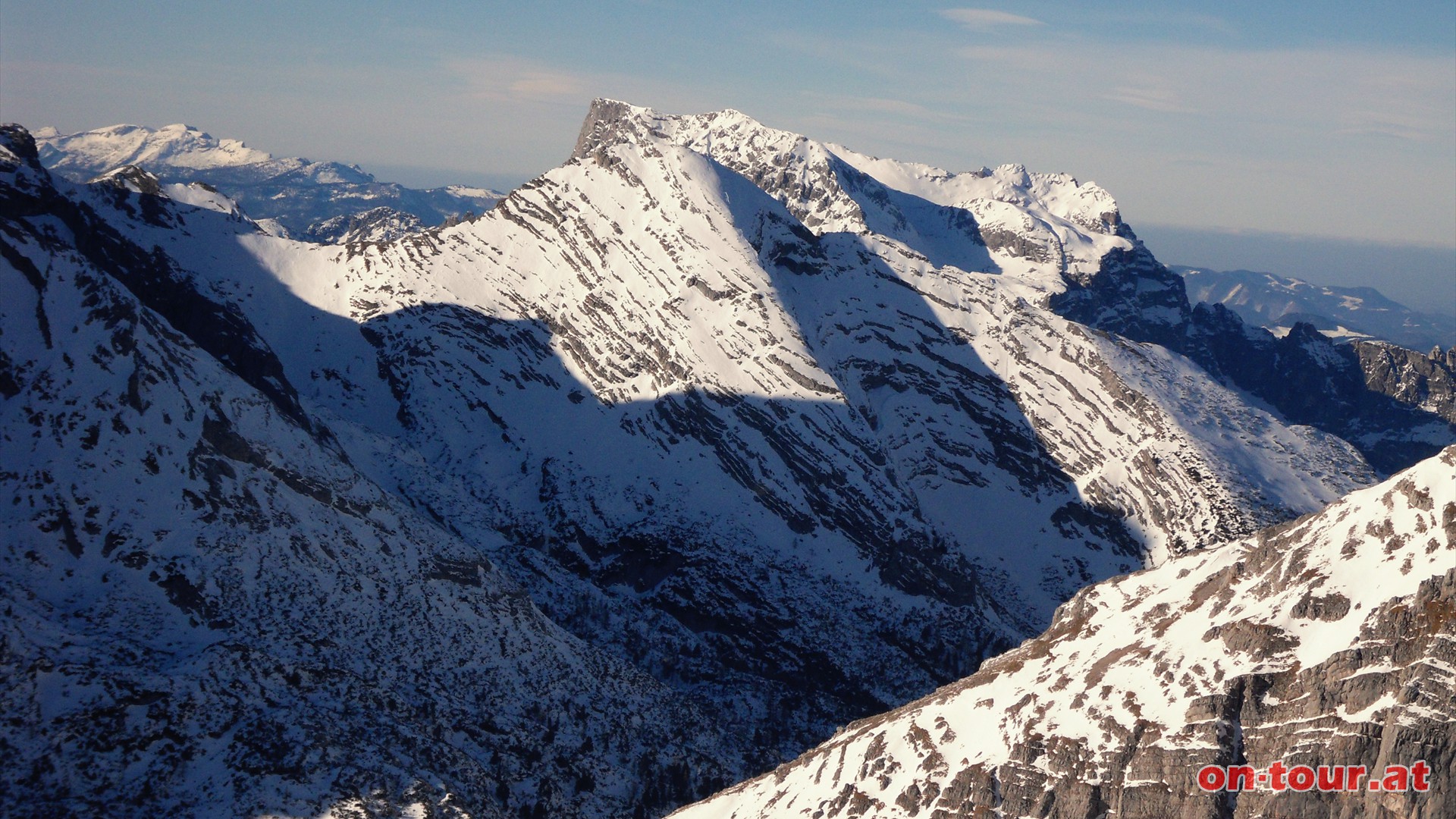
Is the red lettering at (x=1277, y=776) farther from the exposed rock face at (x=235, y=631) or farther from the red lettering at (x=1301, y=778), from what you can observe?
the exposed rock face at (x=235, y=631)

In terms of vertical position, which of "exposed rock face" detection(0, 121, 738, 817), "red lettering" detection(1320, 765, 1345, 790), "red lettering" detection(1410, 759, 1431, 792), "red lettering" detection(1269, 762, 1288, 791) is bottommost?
"exposed rock face" detection(0, 121, 738, 817)

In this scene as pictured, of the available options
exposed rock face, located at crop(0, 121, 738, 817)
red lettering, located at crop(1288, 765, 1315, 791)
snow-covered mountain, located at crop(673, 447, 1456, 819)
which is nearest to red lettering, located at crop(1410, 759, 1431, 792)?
snow-covered mountain, located at crop(673, 447, 1456, 819)

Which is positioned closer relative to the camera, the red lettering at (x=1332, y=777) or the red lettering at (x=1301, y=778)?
the red lettering at (x=1332, y=777)

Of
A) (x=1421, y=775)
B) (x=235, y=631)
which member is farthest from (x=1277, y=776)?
(x=235, y=631)

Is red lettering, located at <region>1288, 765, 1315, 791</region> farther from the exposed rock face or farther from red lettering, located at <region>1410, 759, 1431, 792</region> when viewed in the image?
the exposed rock face

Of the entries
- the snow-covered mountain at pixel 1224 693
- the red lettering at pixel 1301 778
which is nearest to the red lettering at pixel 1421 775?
the snow-covered mountain at pixel 1224 693

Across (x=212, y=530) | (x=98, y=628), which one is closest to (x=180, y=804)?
(x=98, y=628)

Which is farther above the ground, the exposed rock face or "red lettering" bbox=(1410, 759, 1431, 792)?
"red lettering" bbox=(1410, 759, 1431, 792)

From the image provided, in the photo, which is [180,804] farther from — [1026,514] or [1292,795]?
[1026,514]
